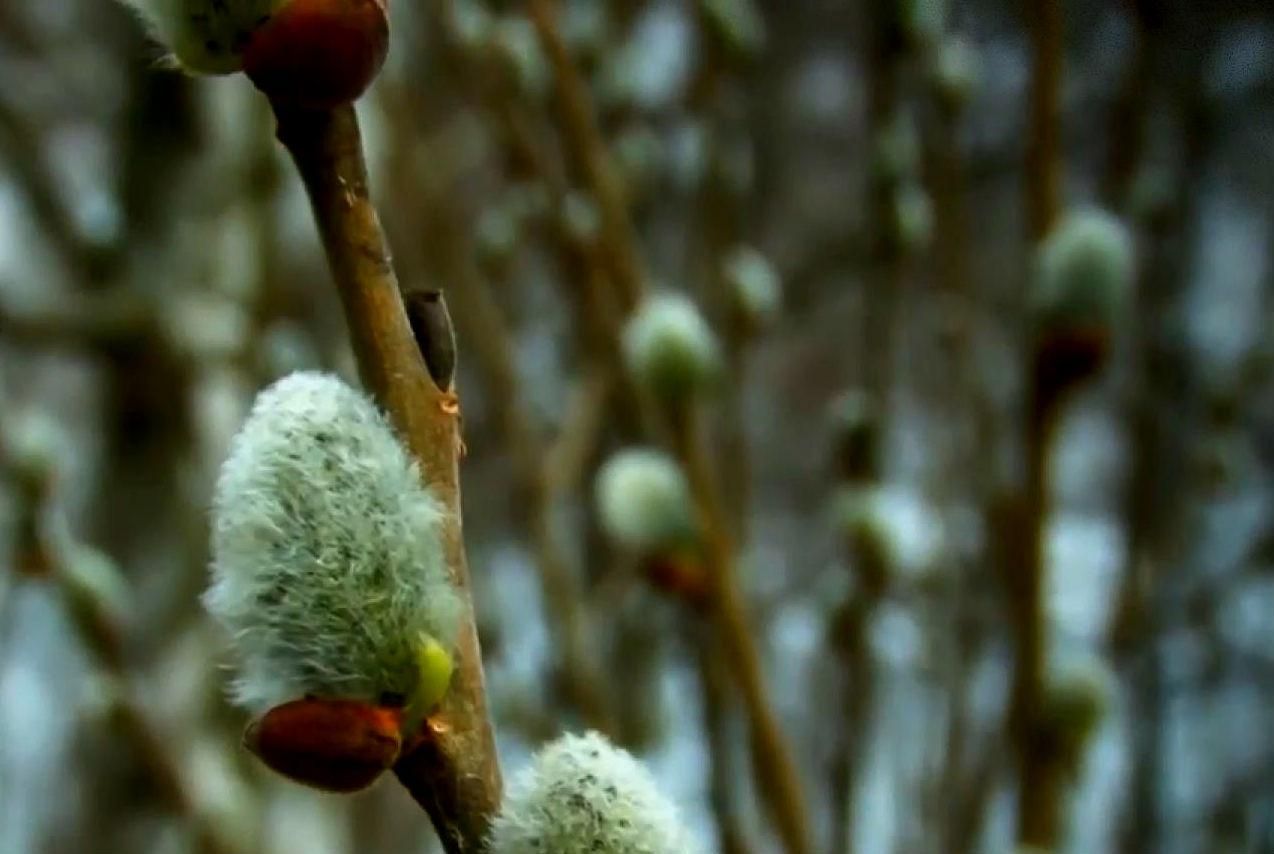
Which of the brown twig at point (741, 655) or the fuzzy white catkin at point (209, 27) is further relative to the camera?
the brown twig at point (741, 655)

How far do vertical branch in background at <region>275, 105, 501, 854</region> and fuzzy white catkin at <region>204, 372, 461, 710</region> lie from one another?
0.04 ft

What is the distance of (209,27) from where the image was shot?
212mm

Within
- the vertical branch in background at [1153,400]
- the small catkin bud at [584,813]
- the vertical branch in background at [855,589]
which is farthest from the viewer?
the vertical branch in background at [1153,400]

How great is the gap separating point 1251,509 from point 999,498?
2.57ft

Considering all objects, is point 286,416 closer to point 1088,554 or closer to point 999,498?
point 999,498

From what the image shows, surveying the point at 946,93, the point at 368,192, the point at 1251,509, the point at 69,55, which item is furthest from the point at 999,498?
the point at 69,55

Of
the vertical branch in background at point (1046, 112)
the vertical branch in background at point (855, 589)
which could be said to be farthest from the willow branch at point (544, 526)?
the vertical branch in background at point (1046, 112)

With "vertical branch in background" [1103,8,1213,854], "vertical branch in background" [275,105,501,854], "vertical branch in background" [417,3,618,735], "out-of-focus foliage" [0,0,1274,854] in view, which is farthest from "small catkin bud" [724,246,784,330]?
"vertical branch in background" [275,105,501,854]

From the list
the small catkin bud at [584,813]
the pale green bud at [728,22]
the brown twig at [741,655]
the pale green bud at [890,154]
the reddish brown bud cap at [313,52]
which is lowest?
the small catkin bud at [584,813]

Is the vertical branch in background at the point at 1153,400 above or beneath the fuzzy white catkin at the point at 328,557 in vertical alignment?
above

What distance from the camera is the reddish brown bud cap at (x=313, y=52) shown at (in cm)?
21

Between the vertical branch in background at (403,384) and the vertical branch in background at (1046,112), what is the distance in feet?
0.78

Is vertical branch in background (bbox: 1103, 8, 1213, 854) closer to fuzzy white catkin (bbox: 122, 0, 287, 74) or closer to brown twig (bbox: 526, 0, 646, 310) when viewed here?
brown twig (bbox: 526, 0, 646, 310)

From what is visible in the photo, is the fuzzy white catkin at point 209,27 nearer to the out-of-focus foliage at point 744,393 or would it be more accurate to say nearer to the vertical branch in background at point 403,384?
the vertical branch in background at point 403,384
